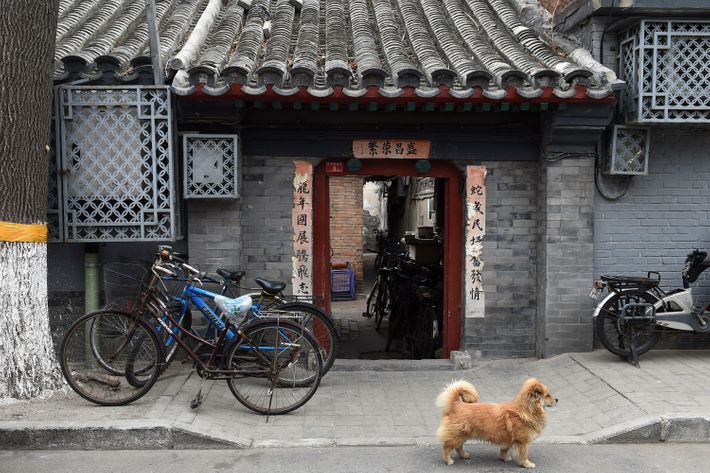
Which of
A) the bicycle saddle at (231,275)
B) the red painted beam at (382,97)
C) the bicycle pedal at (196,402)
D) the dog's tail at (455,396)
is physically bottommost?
the bicycle pedal at (196,402)

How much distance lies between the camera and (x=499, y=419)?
16.0ft

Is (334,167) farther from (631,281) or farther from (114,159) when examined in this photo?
(631,281)


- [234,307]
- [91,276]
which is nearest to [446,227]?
[234,307]

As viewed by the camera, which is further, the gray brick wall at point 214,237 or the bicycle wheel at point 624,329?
the gray brick wall at point 214,237

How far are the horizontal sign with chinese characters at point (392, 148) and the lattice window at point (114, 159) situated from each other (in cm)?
216

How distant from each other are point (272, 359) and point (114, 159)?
2752 millimetres

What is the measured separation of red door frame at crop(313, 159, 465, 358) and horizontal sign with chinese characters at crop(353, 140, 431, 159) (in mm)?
205

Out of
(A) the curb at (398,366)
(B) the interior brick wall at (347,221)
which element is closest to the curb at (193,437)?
(A) the curb at (398,366)

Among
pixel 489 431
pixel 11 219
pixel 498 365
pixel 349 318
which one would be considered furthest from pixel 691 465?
pixel 349 318

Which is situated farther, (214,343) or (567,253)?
(567,253)

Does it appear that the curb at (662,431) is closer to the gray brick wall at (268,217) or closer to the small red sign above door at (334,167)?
the gray brick wall at (268,217)

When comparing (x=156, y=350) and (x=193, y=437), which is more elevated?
(x=156, y=350)

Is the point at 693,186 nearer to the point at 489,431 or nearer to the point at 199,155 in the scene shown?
the point at 489,431

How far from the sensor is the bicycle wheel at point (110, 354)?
583cm
